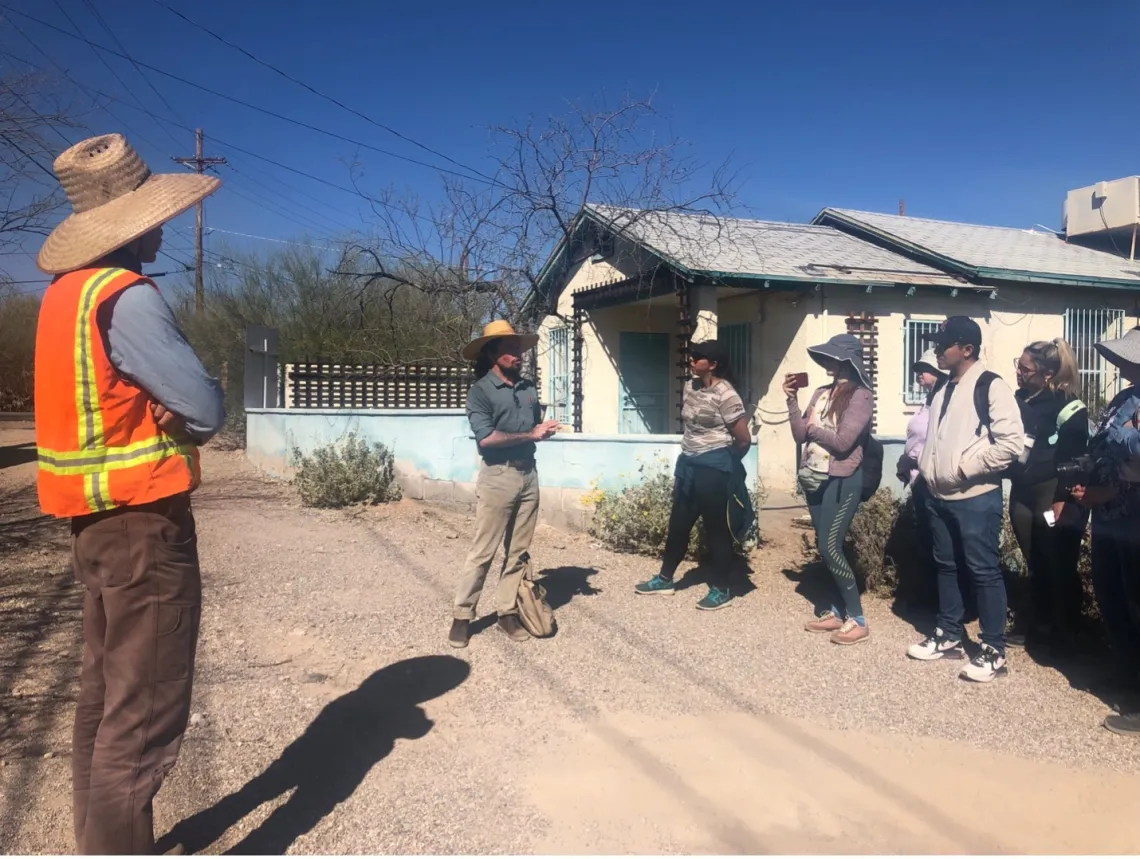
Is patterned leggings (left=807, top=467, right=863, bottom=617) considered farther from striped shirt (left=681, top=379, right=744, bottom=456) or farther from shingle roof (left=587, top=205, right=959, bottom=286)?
shingle roof (left=587, top=205, right=959, bottom=286)


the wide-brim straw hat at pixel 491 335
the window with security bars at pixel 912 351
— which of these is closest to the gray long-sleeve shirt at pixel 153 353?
the wide-brim straw hat at pixel 491 335

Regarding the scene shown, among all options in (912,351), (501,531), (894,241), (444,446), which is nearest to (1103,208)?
(894,241)

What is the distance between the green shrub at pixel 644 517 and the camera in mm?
7121

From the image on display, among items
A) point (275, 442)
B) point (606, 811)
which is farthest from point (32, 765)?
point (275, 442)

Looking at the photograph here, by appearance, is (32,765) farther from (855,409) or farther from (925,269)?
(925,269)

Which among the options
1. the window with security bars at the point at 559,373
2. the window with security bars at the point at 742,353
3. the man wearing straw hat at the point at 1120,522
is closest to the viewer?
the man wearing straw hat at the point at 1120,522

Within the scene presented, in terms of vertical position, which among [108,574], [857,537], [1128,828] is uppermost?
[108,574]

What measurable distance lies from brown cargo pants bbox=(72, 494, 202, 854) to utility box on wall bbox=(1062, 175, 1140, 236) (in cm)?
1585

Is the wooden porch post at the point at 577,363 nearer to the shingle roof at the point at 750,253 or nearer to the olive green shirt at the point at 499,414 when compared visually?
the shingle roof at the point at 750,253

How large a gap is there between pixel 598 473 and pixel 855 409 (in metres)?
3.50

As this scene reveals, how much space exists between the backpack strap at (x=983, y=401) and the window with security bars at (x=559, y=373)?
9.27 meters

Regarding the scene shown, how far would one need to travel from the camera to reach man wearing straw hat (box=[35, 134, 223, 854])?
2273 millimetres

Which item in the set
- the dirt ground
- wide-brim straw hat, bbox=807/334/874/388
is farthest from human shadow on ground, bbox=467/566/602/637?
wide-brim straw hat, bbox=807/334/874/388

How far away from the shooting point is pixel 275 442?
42.2 ft
